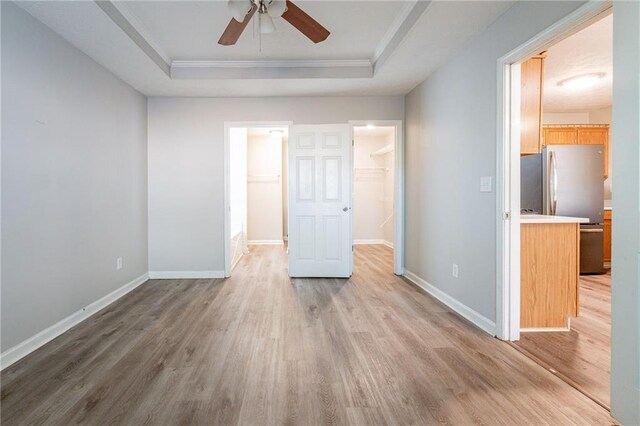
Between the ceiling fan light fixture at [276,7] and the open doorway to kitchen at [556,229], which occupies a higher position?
the ceiling fan light fixture at [276,7]

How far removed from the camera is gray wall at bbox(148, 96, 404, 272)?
4.18 meters

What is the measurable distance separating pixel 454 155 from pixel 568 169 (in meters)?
2.16

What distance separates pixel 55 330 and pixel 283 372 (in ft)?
6.25

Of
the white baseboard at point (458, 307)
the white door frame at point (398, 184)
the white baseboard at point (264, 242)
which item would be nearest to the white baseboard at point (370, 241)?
the white baseboard at point (264, 242)

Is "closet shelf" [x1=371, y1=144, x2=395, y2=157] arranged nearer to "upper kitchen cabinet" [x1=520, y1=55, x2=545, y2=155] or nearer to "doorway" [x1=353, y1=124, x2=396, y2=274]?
"doorway" [x1=353, y1=124, x2=396, y2=274]

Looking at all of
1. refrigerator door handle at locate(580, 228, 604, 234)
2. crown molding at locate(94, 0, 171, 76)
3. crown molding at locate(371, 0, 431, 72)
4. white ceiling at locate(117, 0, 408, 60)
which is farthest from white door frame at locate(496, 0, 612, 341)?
crown molding at locate(94, 0, 171, 76)

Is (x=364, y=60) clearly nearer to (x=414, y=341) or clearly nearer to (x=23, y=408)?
(x=414, y=341)

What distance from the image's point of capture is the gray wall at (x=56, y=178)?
83.2 inches

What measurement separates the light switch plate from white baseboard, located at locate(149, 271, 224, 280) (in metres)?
3.30

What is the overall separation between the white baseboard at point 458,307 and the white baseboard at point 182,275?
102 inches

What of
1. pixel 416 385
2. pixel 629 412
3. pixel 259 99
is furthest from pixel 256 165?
pixel 629 412

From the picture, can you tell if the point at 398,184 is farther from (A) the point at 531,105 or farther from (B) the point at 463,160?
(A) the point at 531,105

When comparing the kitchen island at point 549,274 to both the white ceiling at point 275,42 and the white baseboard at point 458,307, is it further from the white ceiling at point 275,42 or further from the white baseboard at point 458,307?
the white ceiling at point 275,42

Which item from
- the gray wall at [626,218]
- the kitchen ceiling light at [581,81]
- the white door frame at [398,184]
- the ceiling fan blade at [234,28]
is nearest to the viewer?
the gray wall at [626,218]
